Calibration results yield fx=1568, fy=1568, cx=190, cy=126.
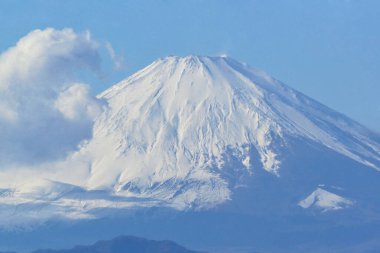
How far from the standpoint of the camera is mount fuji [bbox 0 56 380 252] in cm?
12150

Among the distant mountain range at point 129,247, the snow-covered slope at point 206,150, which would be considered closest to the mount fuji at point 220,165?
the snow-covered slope at point 206,150

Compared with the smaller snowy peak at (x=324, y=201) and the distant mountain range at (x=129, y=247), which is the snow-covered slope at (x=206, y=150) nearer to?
the smaller snowy peak at (x=324, y=201)

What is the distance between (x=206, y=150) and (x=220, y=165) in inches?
105

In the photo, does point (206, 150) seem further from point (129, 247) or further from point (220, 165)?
point (129, 247)

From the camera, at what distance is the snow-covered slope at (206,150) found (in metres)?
123

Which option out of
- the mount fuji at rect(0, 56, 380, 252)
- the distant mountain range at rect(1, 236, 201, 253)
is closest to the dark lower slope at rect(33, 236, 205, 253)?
the distant mountain range at rect(1, 236, 201, 253)

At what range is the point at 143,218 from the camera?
121 metres

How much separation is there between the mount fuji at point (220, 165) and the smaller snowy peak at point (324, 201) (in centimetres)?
11

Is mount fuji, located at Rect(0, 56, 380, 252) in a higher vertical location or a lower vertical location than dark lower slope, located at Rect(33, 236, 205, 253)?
higher

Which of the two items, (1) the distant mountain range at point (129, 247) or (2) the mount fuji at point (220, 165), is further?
(2) the mount fuji at point (220, 165)

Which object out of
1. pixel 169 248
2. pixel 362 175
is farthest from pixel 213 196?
pixel 169 248

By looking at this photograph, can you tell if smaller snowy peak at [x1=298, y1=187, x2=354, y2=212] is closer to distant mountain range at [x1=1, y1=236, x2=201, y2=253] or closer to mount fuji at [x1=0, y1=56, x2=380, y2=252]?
mount fuji at [x1=0, y1=56, x2=380, y2=252]

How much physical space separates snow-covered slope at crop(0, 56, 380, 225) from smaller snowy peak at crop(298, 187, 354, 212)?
96mm

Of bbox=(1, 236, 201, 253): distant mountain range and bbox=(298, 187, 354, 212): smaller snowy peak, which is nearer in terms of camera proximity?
bbox=(1, 236, 201, 253): distant mountain range
